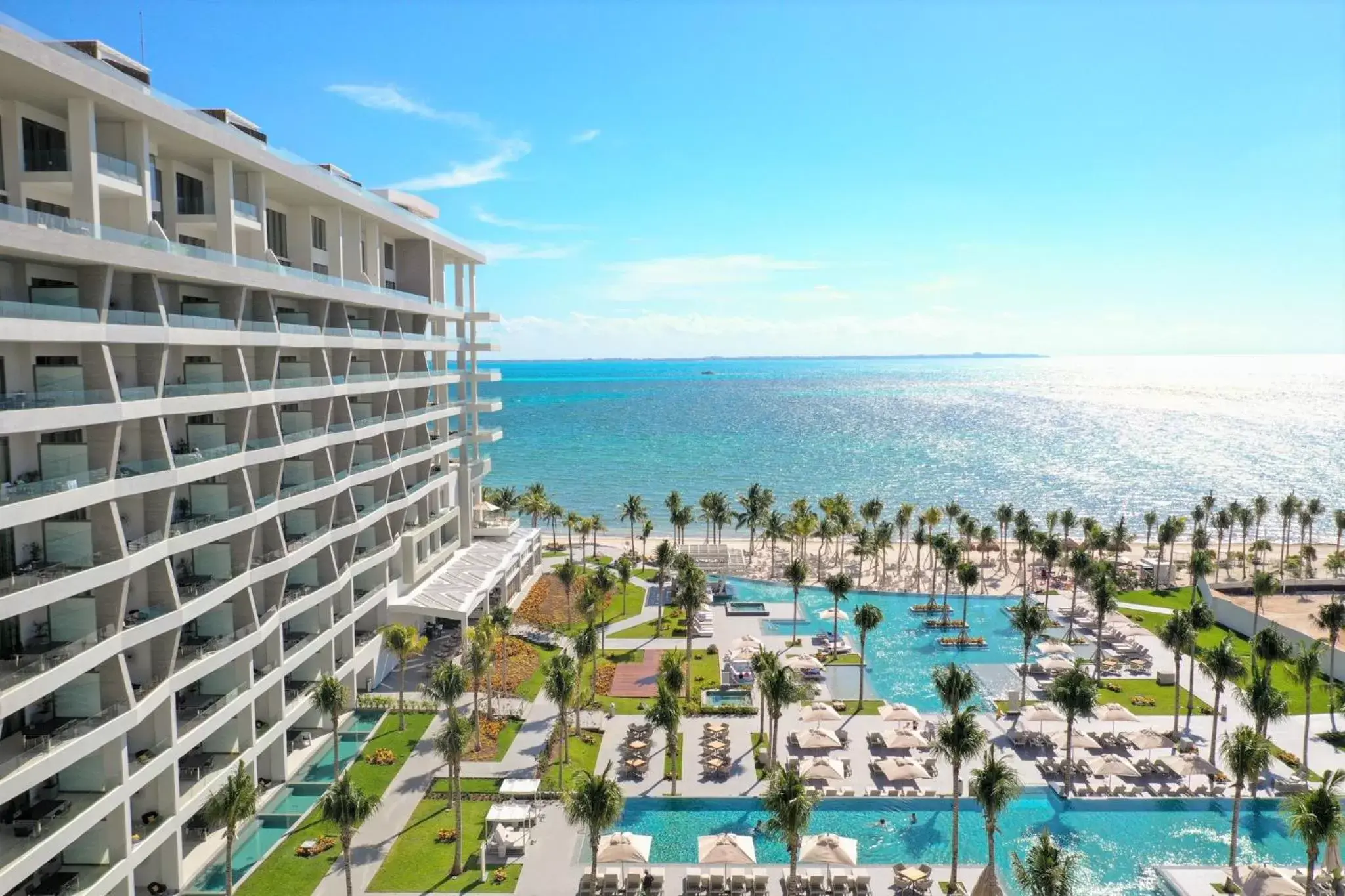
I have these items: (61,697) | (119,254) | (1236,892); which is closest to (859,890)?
(1236,892)

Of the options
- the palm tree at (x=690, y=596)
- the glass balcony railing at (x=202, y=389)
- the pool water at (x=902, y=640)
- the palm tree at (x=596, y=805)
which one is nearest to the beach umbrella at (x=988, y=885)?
the palm tree at (x=596, y=805)

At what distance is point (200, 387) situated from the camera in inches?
1247

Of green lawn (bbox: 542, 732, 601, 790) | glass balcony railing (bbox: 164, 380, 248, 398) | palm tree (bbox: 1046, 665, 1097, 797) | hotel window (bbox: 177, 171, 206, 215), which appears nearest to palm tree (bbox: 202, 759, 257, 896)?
green lawn (bbox: 542, 732, 601, 790)

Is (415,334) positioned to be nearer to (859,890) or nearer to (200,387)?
(200,387)

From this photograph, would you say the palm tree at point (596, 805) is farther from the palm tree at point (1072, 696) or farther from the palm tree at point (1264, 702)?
the palm tree at point (1264, 702)

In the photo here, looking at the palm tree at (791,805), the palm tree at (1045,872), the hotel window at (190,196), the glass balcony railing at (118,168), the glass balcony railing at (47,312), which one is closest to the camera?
the glass balcony railing at (47,312)

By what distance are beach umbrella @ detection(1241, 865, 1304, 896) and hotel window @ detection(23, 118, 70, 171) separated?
158ft

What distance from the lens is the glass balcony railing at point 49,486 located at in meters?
23.3

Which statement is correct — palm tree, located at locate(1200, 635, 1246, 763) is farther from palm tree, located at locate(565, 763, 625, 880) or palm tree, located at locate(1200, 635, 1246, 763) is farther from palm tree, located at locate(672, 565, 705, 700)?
palm tree, located at locate(565, 763, 625, 880)

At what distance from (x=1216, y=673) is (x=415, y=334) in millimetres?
49670

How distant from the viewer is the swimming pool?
3397 cm

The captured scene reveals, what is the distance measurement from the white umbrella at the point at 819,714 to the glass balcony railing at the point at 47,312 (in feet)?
118

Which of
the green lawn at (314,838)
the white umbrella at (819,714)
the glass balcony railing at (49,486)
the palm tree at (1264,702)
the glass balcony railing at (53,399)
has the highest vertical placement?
the glass balcony railing at (53,399)

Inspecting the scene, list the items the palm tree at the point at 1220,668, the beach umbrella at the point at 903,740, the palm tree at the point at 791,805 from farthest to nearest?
the beach umbrella at the point at 903,740 < the palm tree at the point at 1220,668 < the palm tree at the point at 791,805
